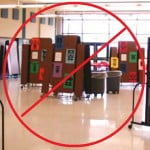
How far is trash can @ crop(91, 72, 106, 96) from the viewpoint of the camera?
35.3ft

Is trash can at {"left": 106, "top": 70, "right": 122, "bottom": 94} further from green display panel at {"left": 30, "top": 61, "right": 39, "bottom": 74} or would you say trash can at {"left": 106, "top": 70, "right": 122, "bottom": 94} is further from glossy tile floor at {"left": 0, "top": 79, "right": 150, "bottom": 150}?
green display panel at {"left": 30, "top": 61, "right": 39, "bottom": 74}

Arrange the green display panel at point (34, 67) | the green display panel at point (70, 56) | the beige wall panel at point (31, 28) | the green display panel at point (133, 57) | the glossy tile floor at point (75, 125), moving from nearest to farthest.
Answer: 1. the glossy tile floor at point (75, 125)
2. the green display panel at point (70, 56)
3. the green display panel at point (34, 67)
4. the green display panel at point (133, 57)
5. the beige wall panel at point (31, 28)

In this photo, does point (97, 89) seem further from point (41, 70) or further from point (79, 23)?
point (79, 23)

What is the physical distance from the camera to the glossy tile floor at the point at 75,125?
5.41 meters

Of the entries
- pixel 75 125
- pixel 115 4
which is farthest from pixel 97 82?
pixel 115 4

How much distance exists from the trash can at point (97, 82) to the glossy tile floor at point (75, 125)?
309mm

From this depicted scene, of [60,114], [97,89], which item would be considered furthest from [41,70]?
[60,114]

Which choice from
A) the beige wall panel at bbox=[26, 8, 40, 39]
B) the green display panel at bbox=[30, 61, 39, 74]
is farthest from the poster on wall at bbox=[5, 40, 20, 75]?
the green display panel at bbox=[30, 61, 39, 74]

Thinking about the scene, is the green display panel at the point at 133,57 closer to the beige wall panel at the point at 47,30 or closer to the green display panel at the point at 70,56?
the green display panel at the point at 70,56

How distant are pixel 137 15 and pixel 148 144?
19.6 metres

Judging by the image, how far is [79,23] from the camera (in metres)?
25.2

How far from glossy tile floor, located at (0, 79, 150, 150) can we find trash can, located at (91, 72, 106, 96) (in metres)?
0.31

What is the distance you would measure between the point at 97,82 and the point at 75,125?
Result: 4.17 m

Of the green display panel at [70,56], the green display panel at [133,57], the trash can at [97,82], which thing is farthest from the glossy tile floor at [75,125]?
the green display panel at [133,57]
